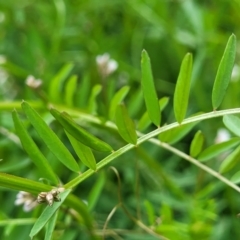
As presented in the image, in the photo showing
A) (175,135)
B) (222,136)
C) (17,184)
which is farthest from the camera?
(222,136)

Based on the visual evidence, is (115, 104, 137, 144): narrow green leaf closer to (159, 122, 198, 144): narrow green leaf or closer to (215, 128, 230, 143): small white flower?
(159, 122, 198, 144): narrow green leaf

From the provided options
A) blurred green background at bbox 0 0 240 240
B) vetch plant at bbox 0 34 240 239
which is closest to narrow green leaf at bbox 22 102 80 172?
vetch plant at bbox 0 34 240 239

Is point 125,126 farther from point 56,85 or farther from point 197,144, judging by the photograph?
point 56,85

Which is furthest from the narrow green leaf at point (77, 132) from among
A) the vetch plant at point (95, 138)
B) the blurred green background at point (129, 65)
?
the blurred green background at point (129, 65)

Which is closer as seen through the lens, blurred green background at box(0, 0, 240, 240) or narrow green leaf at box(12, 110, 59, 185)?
Answer: narrow green leaf at box(12, 110, 59, 185)

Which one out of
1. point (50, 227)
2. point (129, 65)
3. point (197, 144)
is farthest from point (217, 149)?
point (129, 65)

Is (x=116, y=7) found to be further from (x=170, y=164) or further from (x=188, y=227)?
(x=188, y=227)

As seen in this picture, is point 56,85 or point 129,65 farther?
point 129,65
